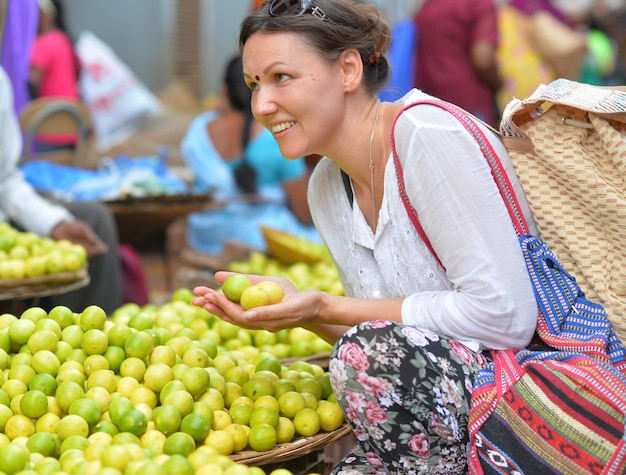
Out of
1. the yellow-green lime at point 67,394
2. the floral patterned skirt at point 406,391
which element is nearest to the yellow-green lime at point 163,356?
the yellow-green lime at point 67,394

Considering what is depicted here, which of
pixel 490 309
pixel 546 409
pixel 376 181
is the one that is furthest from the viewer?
pixel 376 181

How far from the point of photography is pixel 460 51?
5984 mm

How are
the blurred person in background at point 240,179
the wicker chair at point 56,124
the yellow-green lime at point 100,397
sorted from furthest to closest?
the blurred person in background at point 240,179 < the wicker chair at point 56,124 < the yellow-green lime at point 100,397

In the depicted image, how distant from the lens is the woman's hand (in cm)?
184

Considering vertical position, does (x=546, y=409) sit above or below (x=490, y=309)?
below

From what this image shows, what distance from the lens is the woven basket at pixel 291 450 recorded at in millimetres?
1815

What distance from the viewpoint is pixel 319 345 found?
2.77 metres

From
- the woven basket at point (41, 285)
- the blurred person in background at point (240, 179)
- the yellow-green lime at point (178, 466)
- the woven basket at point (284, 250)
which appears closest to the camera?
the yellow-green lime at point (178, 466)

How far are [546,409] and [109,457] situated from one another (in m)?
0.92

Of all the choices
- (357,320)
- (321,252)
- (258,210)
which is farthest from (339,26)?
(258,210)

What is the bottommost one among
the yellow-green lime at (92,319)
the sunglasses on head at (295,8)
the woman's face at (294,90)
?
the yellow-green lime at (92,319)

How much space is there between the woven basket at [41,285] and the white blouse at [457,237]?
1.46 metres

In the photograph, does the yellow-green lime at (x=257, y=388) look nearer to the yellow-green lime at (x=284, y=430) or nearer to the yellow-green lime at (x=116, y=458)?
the yellow-green lime at (x=284, y=430)

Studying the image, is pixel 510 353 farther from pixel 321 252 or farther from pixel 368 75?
pixel 321 252
